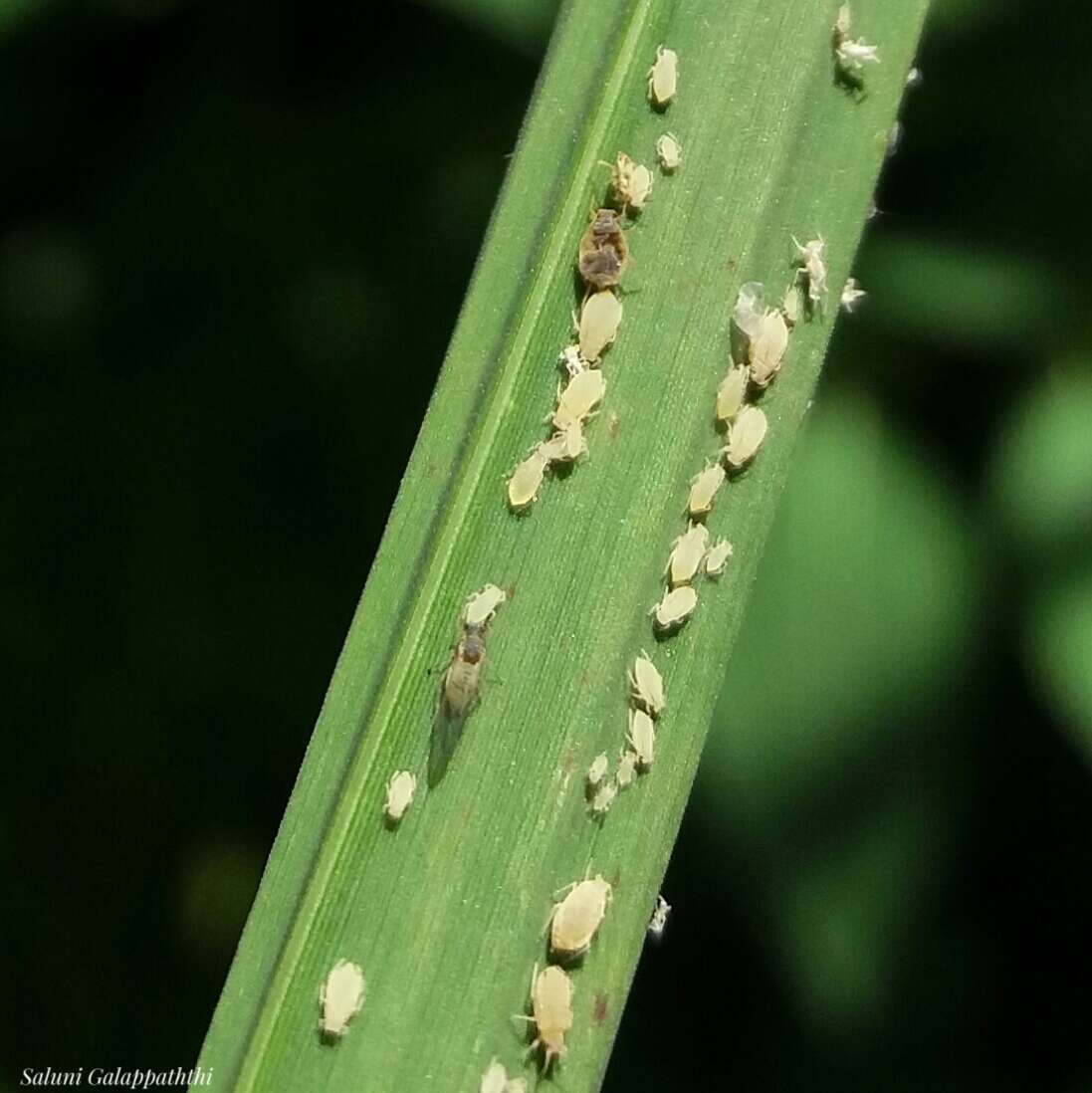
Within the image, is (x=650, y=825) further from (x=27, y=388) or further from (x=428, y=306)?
(x=27, y=388)

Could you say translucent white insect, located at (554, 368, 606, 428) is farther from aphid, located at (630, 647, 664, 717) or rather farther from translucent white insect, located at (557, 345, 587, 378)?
aphid, located at (630, 647, 664, 717)

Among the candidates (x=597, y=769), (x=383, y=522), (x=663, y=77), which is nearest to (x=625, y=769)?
(x=597, y=769)

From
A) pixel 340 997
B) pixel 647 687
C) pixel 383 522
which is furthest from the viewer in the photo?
pixel 383 522

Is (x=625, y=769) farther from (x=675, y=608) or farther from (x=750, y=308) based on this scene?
(x=750, y=308)

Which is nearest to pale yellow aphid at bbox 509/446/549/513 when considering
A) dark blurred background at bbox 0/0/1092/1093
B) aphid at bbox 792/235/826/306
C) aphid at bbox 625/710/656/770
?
aphid at bbox 625/710/656/770

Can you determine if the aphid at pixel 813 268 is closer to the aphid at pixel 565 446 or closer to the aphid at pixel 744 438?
the aphid at pixel 744 438

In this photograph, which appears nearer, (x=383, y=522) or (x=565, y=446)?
(x=565, y=446)
